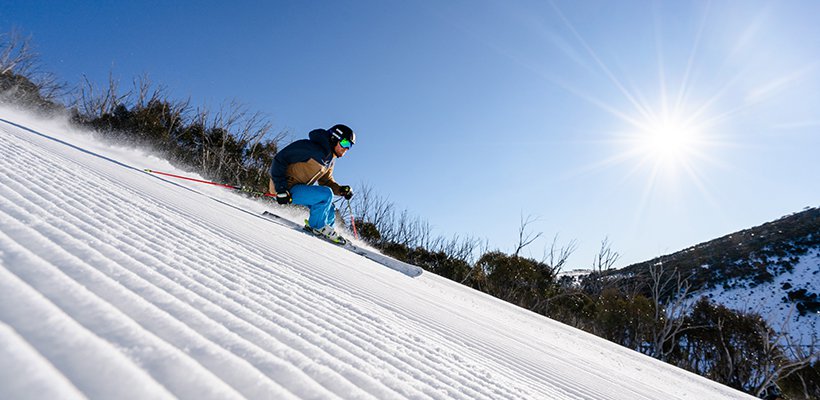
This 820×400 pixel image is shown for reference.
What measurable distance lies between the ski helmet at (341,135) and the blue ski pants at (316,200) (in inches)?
28.0

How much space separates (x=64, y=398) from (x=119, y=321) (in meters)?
0.26

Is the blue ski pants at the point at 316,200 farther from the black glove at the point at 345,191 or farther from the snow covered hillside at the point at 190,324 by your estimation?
the snow covered hillside at the point at 190,324

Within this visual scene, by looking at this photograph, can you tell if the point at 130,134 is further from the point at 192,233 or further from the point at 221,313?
the point at 221,313

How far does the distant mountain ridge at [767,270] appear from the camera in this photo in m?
29.6

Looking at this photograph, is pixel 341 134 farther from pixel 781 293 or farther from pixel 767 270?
pixel 767 270

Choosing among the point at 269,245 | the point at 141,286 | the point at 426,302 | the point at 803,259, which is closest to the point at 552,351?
the point at 426,302

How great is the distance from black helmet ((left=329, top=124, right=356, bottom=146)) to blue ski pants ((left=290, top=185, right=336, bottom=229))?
72cm

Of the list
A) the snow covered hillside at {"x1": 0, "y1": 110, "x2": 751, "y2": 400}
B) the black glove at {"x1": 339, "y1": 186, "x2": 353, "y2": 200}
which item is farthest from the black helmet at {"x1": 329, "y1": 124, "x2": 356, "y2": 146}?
the snow covered hillside at {"x1": 0, "y1": 110, "x2": 751, "y2": 400}

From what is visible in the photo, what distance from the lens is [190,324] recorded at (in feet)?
2.70

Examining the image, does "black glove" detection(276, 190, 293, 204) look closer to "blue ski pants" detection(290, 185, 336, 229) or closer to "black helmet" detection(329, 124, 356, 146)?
"blue ski pants" detection(290, 185, 336, 229)

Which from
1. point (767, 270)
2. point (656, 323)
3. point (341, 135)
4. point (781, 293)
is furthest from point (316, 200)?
point (767, 270)

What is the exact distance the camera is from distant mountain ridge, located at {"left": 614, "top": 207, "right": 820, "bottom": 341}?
A: 2959 centimetres

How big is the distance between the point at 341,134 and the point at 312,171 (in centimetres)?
69

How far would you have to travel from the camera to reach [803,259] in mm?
35000
